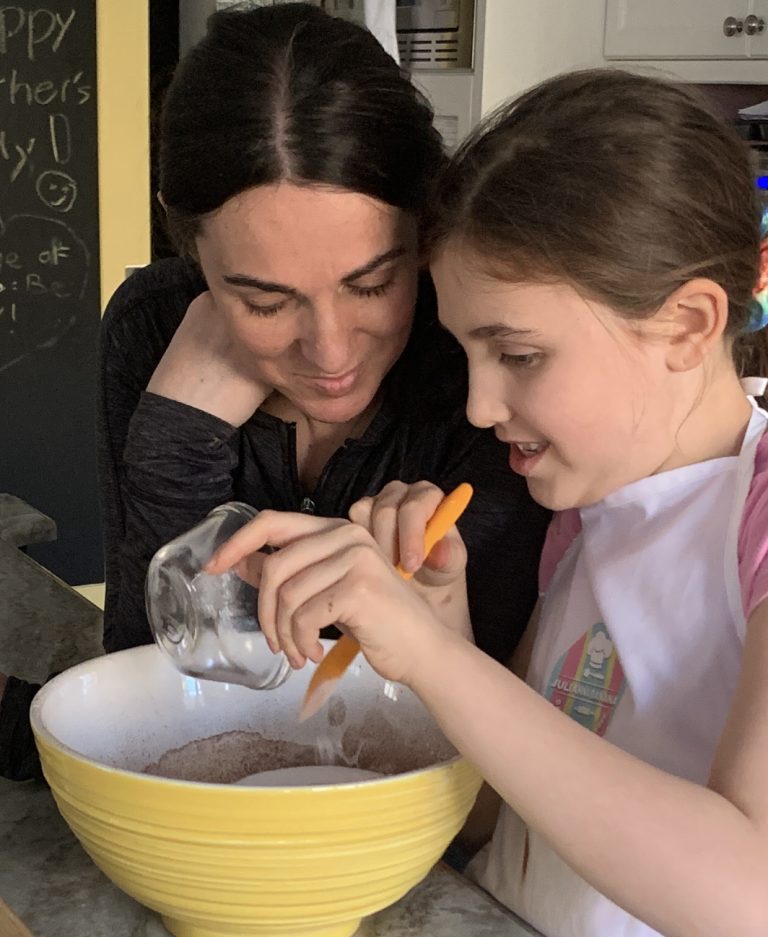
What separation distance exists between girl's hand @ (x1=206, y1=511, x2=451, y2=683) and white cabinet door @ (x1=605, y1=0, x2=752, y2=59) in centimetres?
293

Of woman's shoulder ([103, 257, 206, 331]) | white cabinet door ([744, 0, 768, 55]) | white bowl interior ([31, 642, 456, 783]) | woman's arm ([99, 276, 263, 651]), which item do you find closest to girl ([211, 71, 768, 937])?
white bowl interior ([31, 642, 456, 783])

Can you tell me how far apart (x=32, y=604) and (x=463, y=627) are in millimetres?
477

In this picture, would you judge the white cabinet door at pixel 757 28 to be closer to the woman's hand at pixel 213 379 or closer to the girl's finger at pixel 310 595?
the woman's hand at pixel 213 379

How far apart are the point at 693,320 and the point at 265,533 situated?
37 centimetres

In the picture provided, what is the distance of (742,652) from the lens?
2.91 feet

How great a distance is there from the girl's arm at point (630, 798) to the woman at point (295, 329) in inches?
7.3

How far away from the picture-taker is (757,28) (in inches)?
129

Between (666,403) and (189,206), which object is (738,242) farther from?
(189,206)

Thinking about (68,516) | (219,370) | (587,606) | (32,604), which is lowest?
(68,516)

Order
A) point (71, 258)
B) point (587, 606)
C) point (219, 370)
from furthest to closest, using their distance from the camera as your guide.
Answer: point (71, 258), point (219, 370), point (587, 606)

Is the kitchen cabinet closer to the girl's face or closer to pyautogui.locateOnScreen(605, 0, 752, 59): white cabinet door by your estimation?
pyautogui.locateOnScreen(605, 0, 752, 59): white cabinet door

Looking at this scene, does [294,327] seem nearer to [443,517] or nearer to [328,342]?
[328,342]

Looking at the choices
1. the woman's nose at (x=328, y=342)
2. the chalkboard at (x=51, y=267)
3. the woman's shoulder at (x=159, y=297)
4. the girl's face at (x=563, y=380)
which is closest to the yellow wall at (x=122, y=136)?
the chalkboard at (x=51, y=267)

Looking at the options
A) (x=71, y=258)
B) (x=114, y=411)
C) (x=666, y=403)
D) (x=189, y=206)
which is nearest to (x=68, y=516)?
(x=71, y=258)
